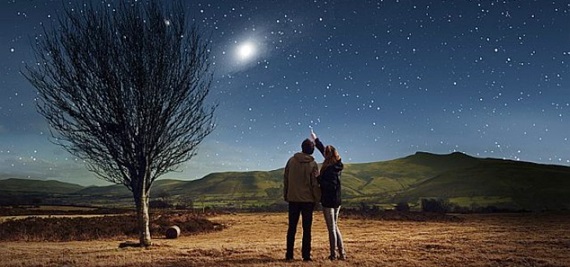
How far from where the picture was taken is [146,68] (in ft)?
46.8

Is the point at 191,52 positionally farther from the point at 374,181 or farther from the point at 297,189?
the point at 374,181

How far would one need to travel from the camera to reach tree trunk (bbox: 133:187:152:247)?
1427 centimetres

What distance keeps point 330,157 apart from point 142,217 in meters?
7.79

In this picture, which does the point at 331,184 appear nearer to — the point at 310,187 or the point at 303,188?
the point at 310,187

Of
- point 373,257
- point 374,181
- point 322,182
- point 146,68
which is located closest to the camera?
point 322,182

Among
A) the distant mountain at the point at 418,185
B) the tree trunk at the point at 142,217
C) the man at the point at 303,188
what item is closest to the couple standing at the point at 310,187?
the man at the point at 303,188

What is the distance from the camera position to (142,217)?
47.2 feet

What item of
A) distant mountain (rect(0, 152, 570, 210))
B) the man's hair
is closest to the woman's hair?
the man's hair

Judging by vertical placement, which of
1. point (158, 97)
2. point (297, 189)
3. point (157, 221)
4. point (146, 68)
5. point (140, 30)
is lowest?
point (157, 221)

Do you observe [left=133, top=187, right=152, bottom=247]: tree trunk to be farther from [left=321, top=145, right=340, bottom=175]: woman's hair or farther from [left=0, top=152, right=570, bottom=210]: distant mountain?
[left=0, top=152, right=570, bottom=210]: distant mountain

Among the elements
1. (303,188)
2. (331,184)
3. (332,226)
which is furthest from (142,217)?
(331,184)

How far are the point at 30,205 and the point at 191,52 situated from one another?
28604mm

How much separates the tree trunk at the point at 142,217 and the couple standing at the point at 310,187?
Result: 21.5 feet

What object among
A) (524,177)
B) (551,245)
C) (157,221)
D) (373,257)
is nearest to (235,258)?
(373,257)
